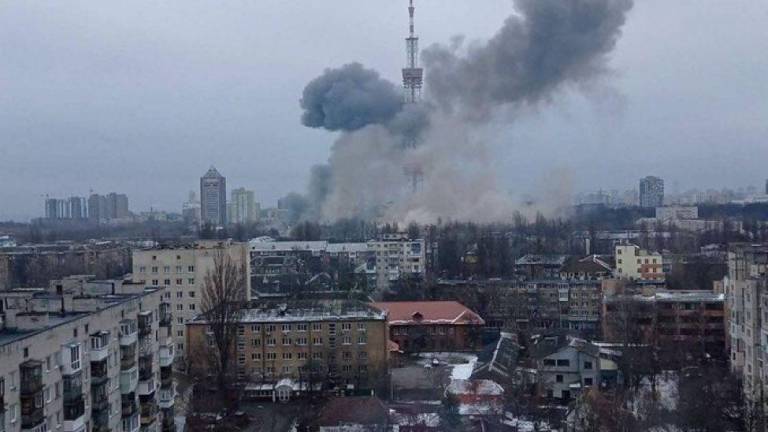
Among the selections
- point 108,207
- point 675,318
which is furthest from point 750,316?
point 108,207

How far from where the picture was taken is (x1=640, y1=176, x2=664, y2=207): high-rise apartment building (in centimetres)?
7169

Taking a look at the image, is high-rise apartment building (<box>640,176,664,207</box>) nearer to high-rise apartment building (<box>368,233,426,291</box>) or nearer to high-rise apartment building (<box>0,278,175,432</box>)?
high-rise apartment building (<box>368,233,426,291</box>)

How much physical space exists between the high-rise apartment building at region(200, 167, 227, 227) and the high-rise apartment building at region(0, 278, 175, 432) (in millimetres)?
56655

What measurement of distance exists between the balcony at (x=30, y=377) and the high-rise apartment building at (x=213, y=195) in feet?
193

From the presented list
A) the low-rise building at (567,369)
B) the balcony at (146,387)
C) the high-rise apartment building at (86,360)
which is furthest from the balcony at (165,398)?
the low-rise building at (567,369)

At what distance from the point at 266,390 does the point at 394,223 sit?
2188 centimetres

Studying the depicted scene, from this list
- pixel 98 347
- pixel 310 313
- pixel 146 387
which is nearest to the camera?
pixel 98 347

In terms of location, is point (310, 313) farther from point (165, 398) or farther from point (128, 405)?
point (128, 405)

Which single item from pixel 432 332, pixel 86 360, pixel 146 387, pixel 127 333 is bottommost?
pixel 432 332

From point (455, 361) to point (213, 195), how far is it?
5388 centimetres

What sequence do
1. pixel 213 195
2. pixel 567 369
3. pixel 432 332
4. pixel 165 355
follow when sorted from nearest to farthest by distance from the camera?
pixel 165 355 → pixel 567 369 → pixel 432 332 → pixel 213 195

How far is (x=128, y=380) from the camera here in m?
7.32

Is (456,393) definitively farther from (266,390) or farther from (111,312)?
(111,312)

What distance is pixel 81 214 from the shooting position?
71.7 metres
